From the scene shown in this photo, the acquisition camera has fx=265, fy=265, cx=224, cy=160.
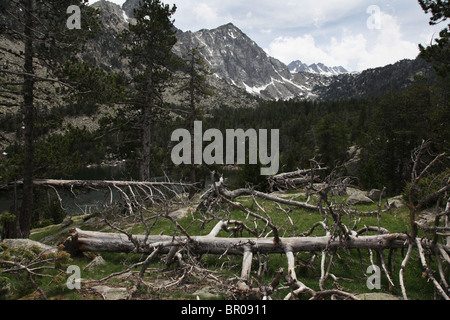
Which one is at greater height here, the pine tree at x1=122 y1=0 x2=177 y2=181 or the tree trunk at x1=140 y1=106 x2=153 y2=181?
the pine tree at x1=122 y1=0 x2=177 y2=181

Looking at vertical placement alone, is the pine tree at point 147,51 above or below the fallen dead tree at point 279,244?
above

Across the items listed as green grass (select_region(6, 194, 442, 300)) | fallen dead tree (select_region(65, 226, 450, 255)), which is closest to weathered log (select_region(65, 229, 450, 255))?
fallen dead tree (select_region(65, 226, 450, 255))

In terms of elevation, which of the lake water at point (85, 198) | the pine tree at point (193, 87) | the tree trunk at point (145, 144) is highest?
the pine tree at point (193, 87)

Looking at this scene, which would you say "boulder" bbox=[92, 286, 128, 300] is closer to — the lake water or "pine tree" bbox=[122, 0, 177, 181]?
the lake water

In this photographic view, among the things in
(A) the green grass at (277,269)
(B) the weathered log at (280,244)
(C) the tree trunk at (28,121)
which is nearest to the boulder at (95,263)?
(A) the green grass at (277,269)

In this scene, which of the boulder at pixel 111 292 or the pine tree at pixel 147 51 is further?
the pine tree at pixel 147 51

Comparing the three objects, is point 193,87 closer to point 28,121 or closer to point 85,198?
point 28,121

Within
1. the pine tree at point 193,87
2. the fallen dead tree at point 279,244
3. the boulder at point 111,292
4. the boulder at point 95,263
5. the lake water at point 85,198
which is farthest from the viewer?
the pine tree at point 193,87

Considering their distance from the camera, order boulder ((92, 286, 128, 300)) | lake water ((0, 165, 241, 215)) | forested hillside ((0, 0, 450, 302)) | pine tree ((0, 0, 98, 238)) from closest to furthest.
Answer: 1. boulder ((92, 286, 128, 300))
2. forested hillside ((0, 0, 450, 302))
3. pine tree ((0, 0, 98, 238))
4. lake water ((0, 165, 241, 215))

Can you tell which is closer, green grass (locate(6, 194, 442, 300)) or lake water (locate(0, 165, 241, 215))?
green grass (locate(6, 194, 442, 300))

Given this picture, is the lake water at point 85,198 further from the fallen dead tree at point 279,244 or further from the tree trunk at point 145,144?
the fallen dead tree at point 279,244

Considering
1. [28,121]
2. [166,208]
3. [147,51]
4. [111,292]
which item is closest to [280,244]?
[166,208]
